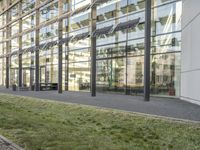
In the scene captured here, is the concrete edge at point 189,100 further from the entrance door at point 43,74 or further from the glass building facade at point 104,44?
the entrance door at point 43,74

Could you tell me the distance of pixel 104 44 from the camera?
3069cm

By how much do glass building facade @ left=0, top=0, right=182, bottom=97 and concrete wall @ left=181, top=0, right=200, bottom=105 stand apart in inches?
57.0

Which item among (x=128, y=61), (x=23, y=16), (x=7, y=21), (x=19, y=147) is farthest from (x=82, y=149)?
(x=7, y=21)

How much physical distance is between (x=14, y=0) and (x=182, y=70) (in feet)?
101

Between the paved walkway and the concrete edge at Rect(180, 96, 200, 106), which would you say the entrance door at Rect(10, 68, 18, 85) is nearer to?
the paved walkway

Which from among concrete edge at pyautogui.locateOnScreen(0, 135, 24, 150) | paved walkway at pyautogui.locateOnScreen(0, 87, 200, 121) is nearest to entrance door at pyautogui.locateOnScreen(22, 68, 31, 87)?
paved walkway at pyautogui.locateOnScreen(0, 87, 200, 121)

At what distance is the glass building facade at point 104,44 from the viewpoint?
23.7m

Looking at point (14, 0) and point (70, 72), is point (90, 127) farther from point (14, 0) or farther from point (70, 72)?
point (14, 0)

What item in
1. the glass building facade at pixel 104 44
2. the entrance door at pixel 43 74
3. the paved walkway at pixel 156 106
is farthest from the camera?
the entrance door at pixel 43 74

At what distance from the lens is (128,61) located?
2731 centimetres

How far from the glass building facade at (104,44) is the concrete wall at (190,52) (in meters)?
1.45

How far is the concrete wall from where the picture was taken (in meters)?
17.8

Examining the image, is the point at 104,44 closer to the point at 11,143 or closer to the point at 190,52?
the point at 190,52

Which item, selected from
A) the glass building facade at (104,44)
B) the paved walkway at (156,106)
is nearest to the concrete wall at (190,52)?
the paved walkway at (156,106)
